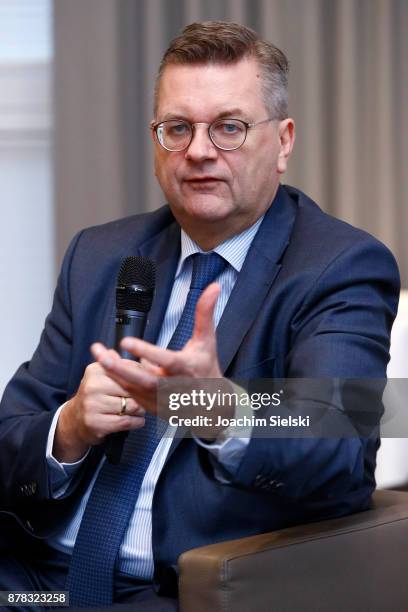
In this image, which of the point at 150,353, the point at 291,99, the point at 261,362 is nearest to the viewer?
the point at 150,353

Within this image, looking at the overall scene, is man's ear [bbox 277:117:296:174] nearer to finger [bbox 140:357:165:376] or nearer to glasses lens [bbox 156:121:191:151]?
glasses lens [bbox 156:121:191:151]

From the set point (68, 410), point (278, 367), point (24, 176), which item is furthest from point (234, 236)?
point (24, 176)

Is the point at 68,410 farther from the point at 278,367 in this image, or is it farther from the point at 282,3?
the point at 282,3

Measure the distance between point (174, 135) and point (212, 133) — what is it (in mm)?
77

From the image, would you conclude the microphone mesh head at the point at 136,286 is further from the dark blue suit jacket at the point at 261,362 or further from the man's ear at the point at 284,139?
the man's ear at the point at 284,139

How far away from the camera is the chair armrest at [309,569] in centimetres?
143

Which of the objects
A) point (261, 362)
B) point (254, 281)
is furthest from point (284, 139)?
point (261, 362)

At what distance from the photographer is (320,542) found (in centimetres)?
151

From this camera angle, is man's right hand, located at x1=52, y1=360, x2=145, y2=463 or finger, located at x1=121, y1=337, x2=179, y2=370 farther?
man's right hand, located at x1=52, y1=360, x2=145, y2=463

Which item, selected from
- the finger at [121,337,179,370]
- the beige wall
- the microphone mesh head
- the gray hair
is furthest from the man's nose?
the beige wall

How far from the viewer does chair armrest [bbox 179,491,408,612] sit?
1.43 metres

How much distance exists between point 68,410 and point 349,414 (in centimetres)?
49

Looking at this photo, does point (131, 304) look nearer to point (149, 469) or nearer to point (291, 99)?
point (149, 469)

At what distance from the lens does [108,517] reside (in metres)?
1.68
